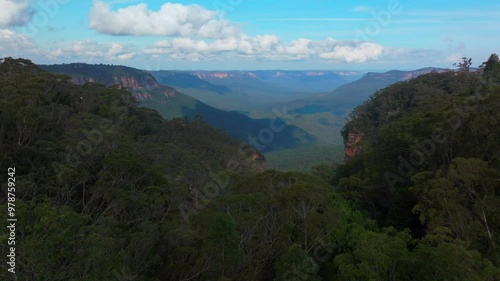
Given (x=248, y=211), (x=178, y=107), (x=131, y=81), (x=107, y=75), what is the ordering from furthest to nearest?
(x=131, y=81) < (x=178, y=107) < (x=107, y=75) < (x=248, y=211)

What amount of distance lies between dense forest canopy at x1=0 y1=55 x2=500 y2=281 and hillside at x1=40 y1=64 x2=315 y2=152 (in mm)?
104302

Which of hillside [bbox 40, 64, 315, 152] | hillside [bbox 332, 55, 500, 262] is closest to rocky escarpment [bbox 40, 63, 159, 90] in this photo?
hillside [bbox 40, 64, 315, 152]

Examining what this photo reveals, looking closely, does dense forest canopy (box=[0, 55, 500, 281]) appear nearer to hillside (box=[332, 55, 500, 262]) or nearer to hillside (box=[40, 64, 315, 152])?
hillside (box=[332, 55, 500, 262])

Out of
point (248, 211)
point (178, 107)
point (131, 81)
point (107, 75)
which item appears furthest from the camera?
point (131, 81)

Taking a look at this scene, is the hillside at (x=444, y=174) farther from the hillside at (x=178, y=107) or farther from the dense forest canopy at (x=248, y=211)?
the hillside at (x=178, y=107)

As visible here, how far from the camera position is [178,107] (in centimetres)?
15388

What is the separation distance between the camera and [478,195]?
45.2 feet

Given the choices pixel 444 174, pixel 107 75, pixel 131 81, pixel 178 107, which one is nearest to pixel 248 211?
pixel 444 174

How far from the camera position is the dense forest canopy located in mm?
11117

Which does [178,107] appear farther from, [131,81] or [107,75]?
[107,75]

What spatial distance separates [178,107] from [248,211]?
14120cm

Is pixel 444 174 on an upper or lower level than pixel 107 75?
lower

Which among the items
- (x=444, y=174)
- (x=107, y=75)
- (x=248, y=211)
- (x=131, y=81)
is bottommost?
(x=248, y=211)

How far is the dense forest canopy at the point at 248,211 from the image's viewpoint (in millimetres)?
11117
